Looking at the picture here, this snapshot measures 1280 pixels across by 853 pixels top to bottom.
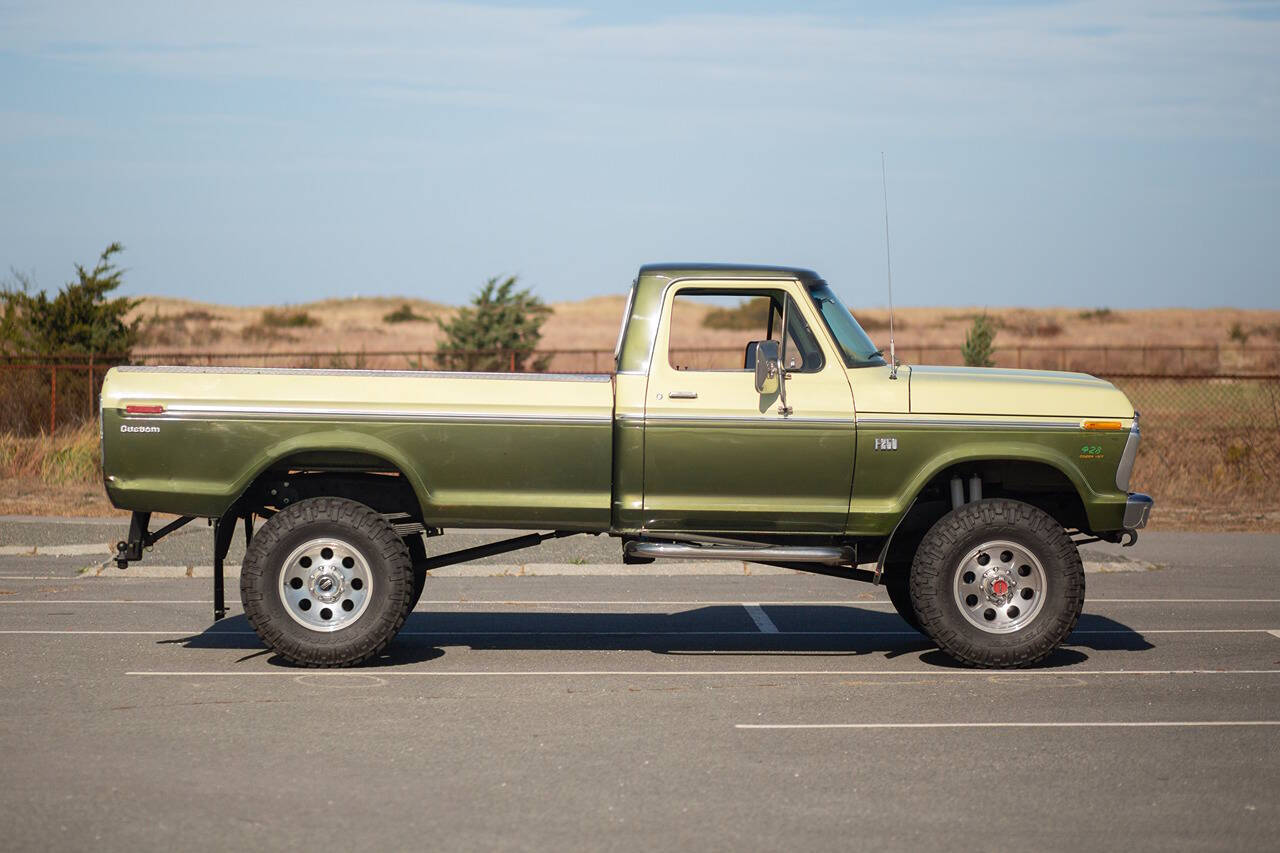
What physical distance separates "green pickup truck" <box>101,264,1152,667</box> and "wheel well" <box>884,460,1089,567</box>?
9.5 inches

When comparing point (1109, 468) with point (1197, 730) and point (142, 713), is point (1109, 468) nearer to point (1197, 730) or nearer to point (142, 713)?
point (1197, 730)

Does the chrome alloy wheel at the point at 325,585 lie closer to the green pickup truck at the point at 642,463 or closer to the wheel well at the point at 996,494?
the green pickup truck at the point at 642,463

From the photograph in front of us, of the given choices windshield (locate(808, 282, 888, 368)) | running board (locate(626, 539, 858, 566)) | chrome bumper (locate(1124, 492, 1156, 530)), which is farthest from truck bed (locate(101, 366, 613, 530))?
chrome bumper (locate(1124, 492, 1156, 530))

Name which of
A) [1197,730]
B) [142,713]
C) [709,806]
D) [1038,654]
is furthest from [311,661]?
[1197,730]

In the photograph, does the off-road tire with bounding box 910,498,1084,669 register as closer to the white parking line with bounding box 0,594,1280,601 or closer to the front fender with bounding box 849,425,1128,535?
the front fender with bounding box 849,425,1128,535

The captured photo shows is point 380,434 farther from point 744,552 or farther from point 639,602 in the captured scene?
point 639,602

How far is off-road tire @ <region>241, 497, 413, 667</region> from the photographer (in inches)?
348

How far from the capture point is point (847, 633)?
34.3 ft

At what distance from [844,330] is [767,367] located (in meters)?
0.79

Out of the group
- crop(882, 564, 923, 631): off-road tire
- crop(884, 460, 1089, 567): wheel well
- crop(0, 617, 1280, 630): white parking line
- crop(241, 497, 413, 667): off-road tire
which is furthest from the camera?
crop(0, 617, 1280, 630): white parking line

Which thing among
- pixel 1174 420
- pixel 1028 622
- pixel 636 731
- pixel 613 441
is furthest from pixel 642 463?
pixel 1174 420

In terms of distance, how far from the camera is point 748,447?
902 centimetres

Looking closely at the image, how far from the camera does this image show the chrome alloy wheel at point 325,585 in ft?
29.2

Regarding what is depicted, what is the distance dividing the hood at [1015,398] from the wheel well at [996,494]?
1.21 feet
